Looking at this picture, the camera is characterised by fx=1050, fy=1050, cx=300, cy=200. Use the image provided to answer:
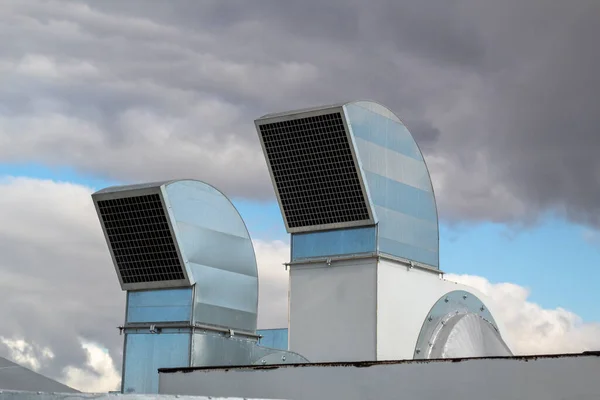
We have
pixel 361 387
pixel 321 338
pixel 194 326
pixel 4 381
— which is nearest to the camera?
pixel 361 387

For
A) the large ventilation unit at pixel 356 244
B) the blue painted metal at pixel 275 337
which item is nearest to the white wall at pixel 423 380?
the large ventilation unit at pixel 356 244

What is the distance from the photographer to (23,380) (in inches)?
1242

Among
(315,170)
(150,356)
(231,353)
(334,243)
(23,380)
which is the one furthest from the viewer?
(334,243)

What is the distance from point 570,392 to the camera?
2472cm

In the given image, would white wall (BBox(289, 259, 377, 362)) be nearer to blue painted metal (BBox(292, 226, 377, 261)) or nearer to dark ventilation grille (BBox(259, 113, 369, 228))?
blue painted metal (BBox(292, 226, 377, 261))

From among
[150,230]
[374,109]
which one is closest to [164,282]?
[150,230]

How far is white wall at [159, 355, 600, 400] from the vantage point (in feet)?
81.3

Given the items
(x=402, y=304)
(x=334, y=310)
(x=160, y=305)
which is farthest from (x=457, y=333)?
(x=160, y=305)

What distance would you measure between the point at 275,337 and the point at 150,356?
13.7 m

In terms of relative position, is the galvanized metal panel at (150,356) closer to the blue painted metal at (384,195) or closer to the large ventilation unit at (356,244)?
the large ventilation unit at (356,244)

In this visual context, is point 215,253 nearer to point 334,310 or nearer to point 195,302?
point 195,302

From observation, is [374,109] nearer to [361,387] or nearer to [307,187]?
[307,187]

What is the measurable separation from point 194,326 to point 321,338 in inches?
206

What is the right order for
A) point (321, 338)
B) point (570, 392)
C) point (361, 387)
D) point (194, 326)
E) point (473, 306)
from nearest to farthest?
point (570, 392)
point (361, 387)
point (194, 326)
point (321, 338)
point (473, 306)
